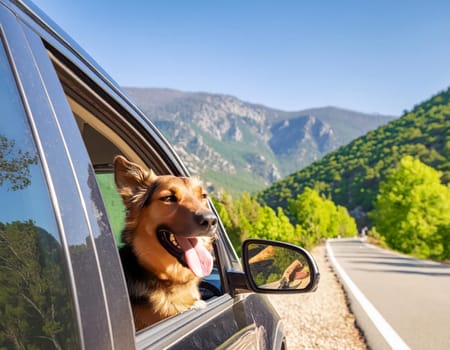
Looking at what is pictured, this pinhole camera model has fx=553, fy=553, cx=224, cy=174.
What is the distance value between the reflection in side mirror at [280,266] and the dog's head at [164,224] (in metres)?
0.37

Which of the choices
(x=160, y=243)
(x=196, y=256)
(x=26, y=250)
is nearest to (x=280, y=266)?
(x=196, y=256)

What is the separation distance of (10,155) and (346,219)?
133m

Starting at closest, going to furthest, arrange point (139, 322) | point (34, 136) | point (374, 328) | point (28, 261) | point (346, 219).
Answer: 1. point (28, 261)
2. point (34, 136)
3. point (139, 322)
4. point (374, 328)
5. point (346, 219)

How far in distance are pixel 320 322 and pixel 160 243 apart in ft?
24.5

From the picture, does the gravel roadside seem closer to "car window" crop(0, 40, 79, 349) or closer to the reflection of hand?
the reflection of hand

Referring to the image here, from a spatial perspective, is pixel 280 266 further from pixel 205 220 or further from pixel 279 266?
pixel 205 220

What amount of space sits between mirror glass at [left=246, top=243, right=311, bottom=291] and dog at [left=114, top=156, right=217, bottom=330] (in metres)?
0.38

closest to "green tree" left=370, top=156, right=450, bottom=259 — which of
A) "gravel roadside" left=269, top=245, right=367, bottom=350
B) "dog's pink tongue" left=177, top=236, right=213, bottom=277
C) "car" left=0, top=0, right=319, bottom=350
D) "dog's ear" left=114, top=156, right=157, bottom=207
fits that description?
"gravel roadside" left=269, top=245, right=367, bottom=350

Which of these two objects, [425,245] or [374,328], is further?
[425,245]

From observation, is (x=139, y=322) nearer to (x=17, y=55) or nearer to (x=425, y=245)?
(x=17, y=55)

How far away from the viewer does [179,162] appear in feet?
8.71

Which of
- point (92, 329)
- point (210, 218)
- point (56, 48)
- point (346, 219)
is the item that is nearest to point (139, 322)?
point (210, 218)

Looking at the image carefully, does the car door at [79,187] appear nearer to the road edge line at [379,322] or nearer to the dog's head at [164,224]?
the dog's head at [164,224]

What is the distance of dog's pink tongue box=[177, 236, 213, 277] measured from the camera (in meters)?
2.10
